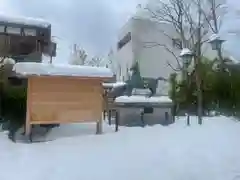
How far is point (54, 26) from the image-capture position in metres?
14.4

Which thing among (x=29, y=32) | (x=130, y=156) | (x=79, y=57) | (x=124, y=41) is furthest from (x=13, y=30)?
(x=79, y=57)

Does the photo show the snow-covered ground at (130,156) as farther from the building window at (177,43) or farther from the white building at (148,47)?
the white building at (148,47)

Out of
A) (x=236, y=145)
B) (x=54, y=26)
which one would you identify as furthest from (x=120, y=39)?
(x=236, y=145)

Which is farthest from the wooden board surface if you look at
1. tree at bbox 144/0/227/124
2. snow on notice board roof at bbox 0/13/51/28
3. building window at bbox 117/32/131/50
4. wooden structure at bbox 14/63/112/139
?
building window at bbox 117/32/131/50

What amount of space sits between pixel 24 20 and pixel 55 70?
21.1 feet

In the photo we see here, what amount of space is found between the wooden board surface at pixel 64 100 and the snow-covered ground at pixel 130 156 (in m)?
0.53

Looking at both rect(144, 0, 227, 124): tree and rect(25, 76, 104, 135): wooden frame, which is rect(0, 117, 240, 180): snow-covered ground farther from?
rect(144, 0, 227, 124): tree

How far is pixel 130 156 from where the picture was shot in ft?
18.4

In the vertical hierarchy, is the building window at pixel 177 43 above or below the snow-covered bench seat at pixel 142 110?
above

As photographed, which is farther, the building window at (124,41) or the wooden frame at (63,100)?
the building window at (124,41)

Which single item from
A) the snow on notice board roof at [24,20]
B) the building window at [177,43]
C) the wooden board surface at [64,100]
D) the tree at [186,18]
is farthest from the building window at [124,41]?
the wooden board surface at [64,100]

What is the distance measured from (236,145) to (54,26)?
10363 mm

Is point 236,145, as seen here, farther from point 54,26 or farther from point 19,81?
point 54,26

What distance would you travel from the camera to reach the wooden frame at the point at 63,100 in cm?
745
